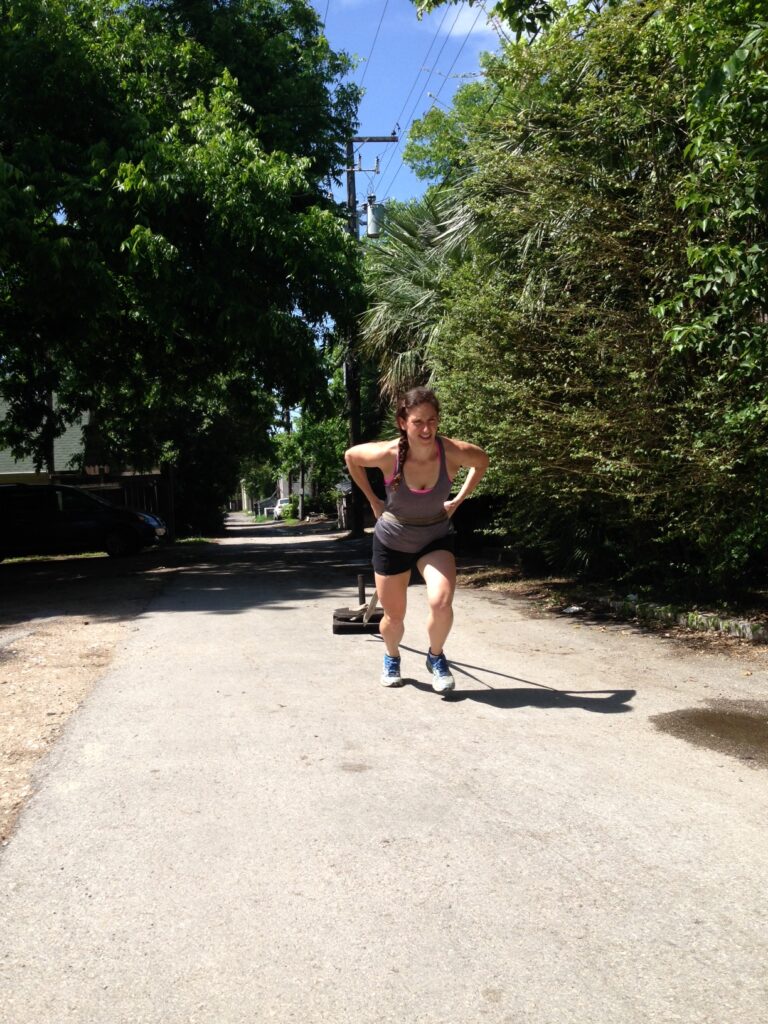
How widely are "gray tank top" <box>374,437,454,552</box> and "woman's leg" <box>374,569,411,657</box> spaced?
228mm

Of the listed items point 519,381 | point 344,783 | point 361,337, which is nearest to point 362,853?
point 344,783

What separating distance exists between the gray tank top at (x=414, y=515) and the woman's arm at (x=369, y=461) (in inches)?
2.9

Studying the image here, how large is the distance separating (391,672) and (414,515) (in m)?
1.17

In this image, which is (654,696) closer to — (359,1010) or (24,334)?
(359,1010)

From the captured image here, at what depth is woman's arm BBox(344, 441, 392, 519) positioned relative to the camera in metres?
5.75

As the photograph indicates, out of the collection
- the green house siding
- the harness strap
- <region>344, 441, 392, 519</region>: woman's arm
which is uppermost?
the green house siding

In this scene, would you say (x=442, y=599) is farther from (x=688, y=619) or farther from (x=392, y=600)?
(x=688, y=619)

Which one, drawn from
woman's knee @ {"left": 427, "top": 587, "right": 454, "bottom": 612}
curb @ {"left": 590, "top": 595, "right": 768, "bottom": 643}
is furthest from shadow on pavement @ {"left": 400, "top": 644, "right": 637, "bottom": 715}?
curb @ {"left": 590, "top": 595, "right": 768, "bottom": 643}

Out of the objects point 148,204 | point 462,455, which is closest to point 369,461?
point 462,455

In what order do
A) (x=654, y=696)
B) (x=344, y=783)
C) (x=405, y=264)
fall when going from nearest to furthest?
(x=344, y=783) < (x=654, y=696) < (x=405, y=264)

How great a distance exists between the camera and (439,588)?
585 centimetres

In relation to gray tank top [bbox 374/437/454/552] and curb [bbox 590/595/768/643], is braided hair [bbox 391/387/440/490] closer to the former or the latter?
gray tank top [bbox 374/437/454/552]

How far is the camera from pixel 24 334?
664 inches

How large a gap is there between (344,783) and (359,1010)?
178 cm
